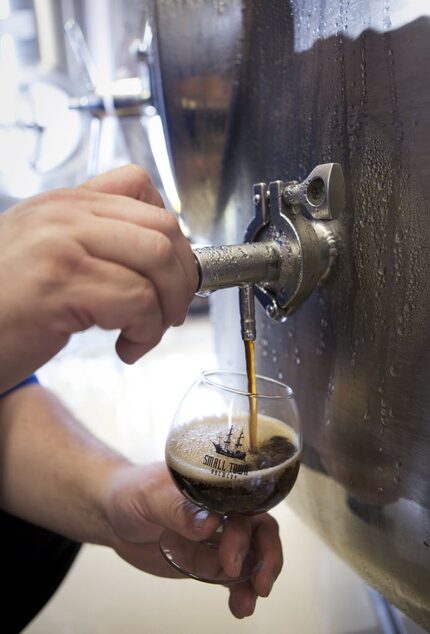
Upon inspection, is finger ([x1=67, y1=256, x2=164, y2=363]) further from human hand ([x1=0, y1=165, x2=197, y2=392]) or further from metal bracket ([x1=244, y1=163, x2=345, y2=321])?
metal bracket ([x1=244, y1=163, x2=345, y2=321])

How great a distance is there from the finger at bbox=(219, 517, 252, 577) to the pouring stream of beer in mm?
95

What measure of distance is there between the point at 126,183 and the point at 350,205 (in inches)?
6.0

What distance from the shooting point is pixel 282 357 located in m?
0.53

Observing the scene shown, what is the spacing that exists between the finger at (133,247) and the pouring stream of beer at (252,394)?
0.44ft


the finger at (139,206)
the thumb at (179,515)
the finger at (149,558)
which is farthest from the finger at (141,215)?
the finger at (149,558)

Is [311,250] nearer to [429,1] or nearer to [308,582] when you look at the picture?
[429,1]

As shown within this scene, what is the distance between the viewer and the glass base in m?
0.51

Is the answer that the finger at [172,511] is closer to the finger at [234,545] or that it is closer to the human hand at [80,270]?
the finger at [234,545]

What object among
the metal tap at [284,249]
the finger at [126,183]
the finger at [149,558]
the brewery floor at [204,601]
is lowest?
the brewery floor at [204,601]

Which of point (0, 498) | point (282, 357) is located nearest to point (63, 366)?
point (0, 498)

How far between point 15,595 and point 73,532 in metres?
0.11

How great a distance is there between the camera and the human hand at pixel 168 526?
0.50 metres

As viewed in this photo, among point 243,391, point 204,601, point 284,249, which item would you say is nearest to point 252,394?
point 243,391

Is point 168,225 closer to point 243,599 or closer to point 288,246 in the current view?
point 288,246
